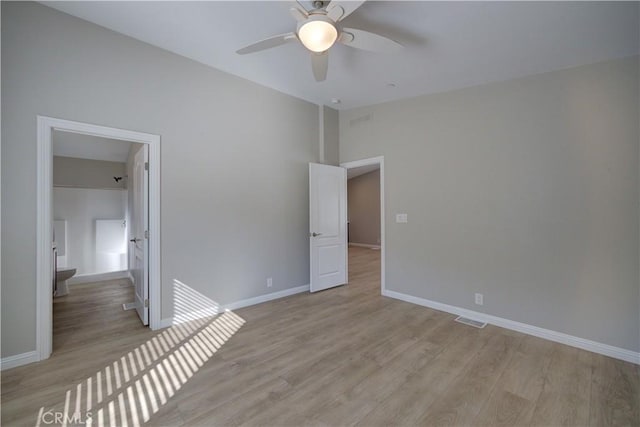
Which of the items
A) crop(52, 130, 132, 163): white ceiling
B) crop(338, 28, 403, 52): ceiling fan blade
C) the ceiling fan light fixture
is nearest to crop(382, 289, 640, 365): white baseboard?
crop(338, 28, 403, 52): ceiling fan blade

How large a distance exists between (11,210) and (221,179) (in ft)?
6.08

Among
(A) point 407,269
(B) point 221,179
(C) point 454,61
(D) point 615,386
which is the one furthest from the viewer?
(A) point 407,269

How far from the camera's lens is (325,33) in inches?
77.0

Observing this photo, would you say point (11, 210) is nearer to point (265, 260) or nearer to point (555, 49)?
point (265, 260)

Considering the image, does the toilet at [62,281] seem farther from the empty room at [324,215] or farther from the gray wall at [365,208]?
the gray wall at [365,208]

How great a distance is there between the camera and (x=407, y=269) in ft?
13.6

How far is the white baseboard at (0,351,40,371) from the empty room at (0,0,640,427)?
2 cm

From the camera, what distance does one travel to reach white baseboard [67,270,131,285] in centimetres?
518

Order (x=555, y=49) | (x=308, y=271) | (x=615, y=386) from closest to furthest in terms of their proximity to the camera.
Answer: (x=615, y=386), (x=555, y=49), (x=308, y=271)

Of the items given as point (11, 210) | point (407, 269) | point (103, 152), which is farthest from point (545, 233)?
point (103, 152)

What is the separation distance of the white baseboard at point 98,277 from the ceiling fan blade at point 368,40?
19.8 ft

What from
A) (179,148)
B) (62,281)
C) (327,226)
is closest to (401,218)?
(327,226)

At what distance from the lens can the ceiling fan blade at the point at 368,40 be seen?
6.96 feet

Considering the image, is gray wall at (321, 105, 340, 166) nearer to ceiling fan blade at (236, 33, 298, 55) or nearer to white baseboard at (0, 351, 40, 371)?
ceiling fan blade at (236, 33, 298, 55)
